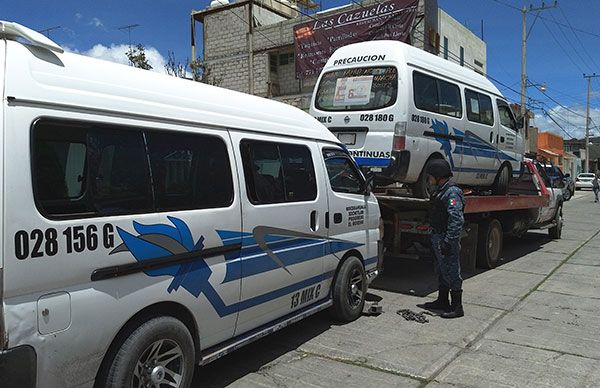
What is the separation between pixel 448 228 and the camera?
6.02 meters

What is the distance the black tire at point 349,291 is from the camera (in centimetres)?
564

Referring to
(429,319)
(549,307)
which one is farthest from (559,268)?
(429,319)

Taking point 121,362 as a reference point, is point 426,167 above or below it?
above

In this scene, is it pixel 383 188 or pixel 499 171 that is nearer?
pixel 383 188

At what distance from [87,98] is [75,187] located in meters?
0.53

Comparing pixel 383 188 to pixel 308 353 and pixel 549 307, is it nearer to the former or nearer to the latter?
pixel 549 307

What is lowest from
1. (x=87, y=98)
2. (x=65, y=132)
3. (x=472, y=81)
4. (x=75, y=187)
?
(x=75, y=187)

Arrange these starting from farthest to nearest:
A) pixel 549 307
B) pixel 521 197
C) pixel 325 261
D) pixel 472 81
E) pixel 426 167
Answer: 1. pixel 521 197
2. pixel 472 81
3. pixel 426 167
4. pixel 549 307
5. pixel 325 261

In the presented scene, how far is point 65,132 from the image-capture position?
2891mm

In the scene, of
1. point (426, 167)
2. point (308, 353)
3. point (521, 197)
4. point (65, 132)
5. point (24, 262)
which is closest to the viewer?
point (24, 262)

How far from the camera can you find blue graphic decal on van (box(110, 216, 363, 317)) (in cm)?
328

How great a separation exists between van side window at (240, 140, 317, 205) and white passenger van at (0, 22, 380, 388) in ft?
0.05

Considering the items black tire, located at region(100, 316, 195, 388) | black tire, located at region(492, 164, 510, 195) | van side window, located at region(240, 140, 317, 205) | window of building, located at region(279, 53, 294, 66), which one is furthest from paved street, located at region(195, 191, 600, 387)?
window of building, located at region(279, 53, 294, 66)

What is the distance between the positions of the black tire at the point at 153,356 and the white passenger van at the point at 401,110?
437 cm
